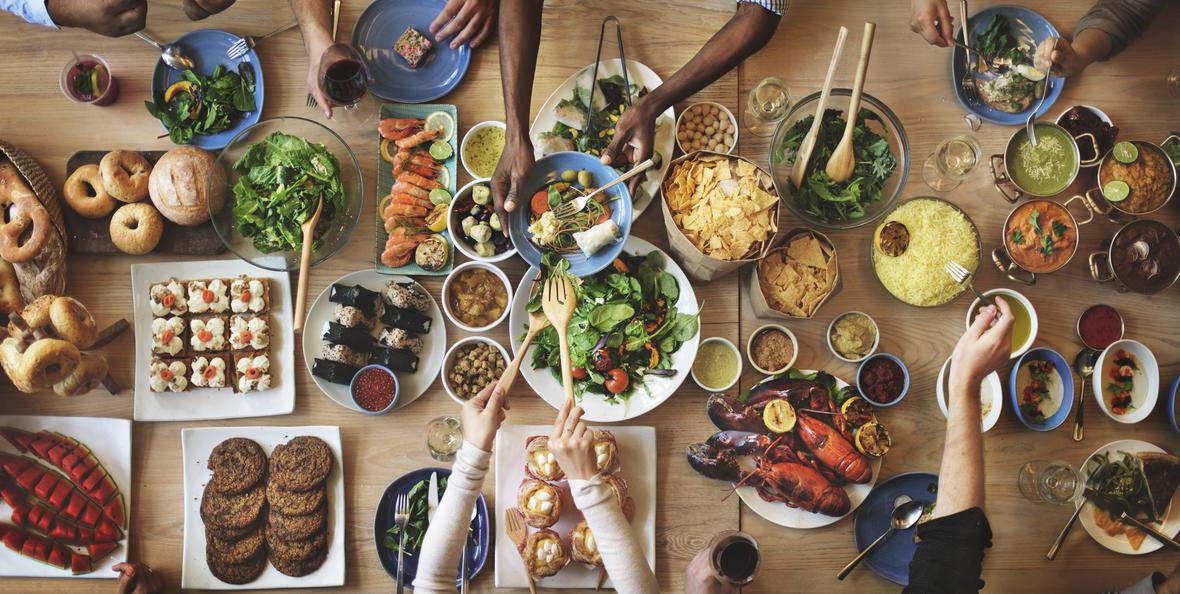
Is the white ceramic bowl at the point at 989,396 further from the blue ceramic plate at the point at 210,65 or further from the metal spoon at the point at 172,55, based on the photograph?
the metal spoon at the point at 172,55

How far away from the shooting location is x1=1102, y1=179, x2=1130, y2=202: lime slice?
8.34ft

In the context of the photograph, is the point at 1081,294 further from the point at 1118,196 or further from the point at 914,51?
the point at 914,51

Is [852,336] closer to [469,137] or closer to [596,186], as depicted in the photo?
[596,186]

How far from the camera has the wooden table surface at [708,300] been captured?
245 cm

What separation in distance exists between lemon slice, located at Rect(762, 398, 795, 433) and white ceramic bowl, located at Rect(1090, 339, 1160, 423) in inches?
48.2

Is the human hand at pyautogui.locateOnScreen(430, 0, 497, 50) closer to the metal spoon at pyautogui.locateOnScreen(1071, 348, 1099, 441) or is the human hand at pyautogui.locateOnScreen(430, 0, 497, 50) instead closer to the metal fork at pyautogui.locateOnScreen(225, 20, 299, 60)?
the metal fork at pyautogui.locateOnScreen(225, 20, 299, 60)

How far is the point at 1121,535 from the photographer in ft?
8.22

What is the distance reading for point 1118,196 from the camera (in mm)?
2543

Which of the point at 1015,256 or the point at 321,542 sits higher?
the point at 1015,256

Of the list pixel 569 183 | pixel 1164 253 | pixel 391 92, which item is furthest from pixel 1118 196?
pixel 391 92

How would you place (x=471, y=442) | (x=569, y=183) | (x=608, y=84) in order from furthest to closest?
(x=608, y=84) < (x=569, y=183) < (x=471, y=442)

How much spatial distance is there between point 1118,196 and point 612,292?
2.00m

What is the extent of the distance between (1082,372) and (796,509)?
1.26m

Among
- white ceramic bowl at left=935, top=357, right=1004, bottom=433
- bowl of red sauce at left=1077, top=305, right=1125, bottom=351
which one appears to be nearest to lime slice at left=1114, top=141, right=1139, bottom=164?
bowl of red sauce at left=1077, top=305, right=1125, bottom=351
